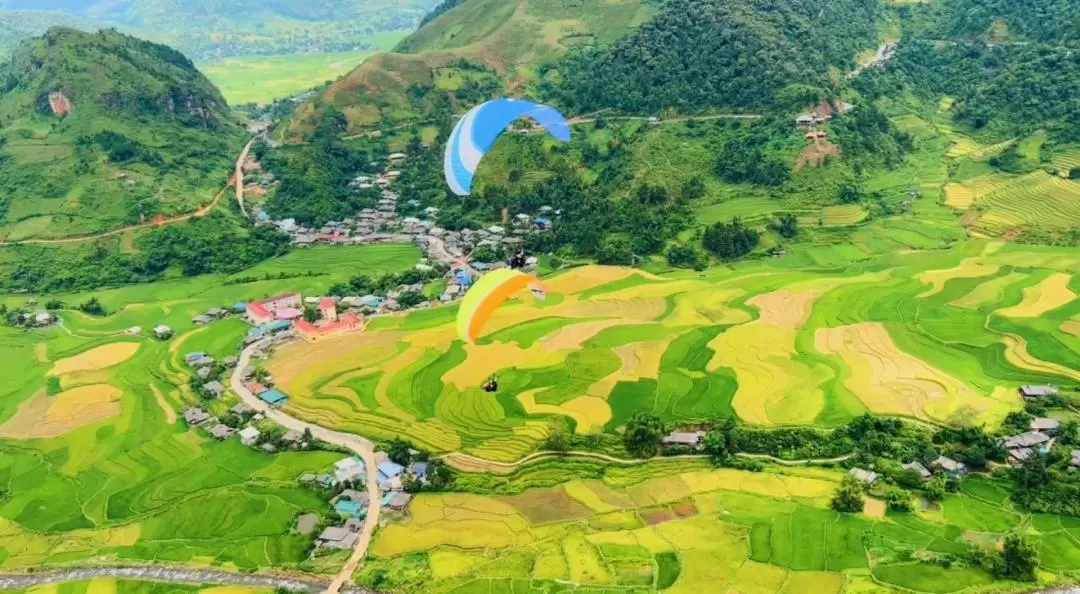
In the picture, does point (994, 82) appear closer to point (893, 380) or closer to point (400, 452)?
point (893, 380)

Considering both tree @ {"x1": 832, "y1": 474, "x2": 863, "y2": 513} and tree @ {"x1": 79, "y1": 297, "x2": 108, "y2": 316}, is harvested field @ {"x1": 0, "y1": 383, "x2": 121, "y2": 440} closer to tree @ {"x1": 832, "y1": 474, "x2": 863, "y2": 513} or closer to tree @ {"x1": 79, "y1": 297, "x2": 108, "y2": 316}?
tree @ {"x1": 79, "y1": 297, "x2": 108, "y2": 316}

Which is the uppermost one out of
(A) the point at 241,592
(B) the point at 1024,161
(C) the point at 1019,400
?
(B) the point at 1024,161

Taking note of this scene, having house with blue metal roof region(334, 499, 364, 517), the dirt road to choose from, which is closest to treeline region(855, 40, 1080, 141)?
the dirt road

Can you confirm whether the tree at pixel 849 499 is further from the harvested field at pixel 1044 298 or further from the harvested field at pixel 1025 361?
the harvested field at pixel 1044 298

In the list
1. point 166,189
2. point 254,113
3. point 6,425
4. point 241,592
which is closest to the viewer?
point 241,592

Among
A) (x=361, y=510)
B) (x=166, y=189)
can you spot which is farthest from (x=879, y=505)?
(x=166, y=189)

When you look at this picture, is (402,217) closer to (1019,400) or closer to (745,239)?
(745,239)

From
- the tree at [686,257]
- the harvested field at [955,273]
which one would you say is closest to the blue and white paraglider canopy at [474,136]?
the tree at [686,257]
